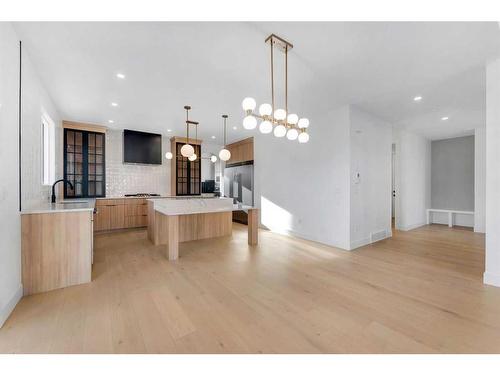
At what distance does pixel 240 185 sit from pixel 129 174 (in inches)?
127

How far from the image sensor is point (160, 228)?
411cm

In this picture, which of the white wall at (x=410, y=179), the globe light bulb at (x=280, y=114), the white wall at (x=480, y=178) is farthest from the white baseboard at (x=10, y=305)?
the white wall at (x=480, y=178)

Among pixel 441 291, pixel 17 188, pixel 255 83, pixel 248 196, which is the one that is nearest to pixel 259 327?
pixel 441 291

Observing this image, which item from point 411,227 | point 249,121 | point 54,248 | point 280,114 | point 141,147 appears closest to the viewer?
point 249,121

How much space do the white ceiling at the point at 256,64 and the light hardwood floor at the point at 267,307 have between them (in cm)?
258

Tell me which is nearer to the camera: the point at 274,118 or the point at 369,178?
the point at 274,118

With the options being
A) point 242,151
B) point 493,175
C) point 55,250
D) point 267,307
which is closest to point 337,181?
point 493,175

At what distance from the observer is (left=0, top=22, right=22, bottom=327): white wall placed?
1.78 metres

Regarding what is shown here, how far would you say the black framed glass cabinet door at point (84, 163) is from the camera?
16.4 ft

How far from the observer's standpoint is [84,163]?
518cm

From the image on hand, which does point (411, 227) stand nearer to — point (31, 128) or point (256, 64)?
point (256, 64)

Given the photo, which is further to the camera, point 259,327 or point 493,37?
point 493,37

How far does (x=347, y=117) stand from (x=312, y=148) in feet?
3.01

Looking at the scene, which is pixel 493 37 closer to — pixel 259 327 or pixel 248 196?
pixel 259 327
